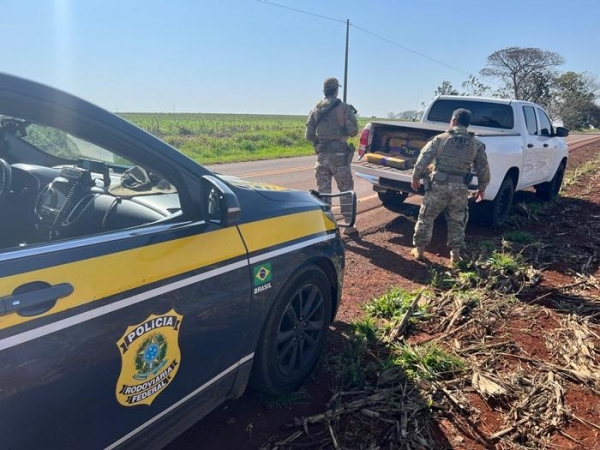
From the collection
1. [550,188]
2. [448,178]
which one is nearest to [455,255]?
[448,178]

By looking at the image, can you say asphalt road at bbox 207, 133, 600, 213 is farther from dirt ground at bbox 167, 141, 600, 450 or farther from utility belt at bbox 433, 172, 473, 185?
dirt ground at bbox 167, 141, 600, 450

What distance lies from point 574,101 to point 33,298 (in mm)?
68413

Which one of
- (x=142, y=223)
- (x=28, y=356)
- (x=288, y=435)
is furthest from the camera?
(x=288, y=435)

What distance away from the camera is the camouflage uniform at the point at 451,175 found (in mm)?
5406

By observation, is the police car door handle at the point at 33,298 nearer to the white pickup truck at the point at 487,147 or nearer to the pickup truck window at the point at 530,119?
the white pickup truck at the point at 487,147

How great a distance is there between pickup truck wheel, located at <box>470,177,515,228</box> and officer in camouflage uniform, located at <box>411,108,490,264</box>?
127 cm

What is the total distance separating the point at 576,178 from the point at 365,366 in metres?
11.8

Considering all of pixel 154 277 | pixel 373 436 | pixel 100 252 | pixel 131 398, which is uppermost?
pixel 100 252

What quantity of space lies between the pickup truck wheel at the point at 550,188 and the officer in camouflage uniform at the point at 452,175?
14.9 feet

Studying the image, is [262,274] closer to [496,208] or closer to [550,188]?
[496,208]

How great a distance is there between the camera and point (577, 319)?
4.20 metres

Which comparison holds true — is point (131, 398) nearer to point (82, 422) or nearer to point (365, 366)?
point (82, 422)

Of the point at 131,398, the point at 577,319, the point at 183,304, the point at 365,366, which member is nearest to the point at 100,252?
the point at 183,304

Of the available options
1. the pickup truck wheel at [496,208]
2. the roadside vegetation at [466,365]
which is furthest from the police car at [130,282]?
the pickup truck wheel at [496,208]
